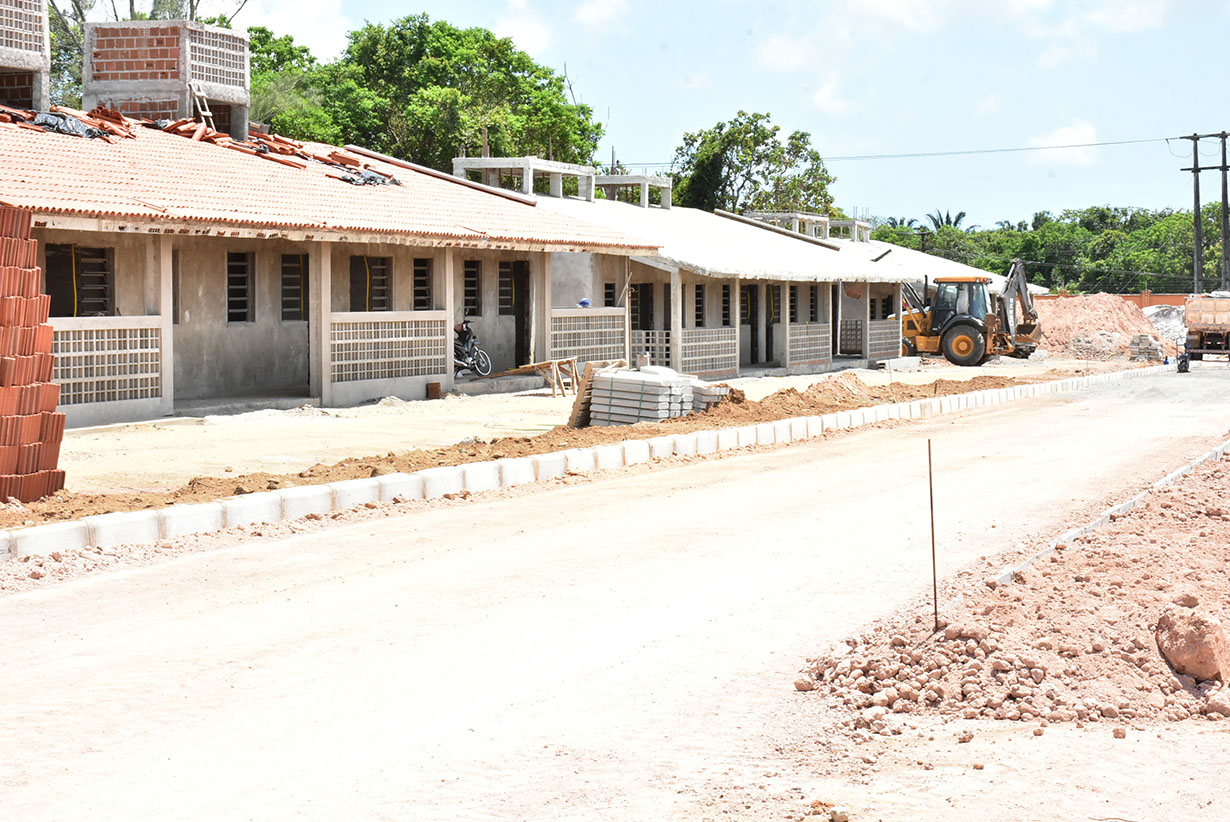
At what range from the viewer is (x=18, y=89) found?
24484 millimetres

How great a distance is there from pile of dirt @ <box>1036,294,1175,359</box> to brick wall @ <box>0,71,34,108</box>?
35329 mm

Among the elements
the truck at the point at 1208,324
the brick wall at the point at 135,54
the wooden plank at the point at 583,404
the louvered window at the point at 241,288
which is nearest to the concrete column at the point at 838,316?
the truck at the point at 1208,324

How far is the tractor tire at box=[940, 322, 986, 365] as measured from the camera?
40188mm

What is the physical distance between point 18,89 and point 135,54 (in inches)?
146

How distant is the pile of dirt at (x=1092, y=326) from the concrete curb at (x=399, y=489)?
31391 mm

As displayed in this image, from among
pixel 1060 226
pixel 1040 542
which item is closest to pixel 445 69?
pixel 1060 226

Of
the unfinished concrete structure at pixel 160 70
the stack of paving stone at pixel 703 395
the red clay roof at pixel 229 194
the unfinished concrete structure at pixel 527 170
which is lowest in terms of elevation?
the stack of paving stone at pixel 703 395

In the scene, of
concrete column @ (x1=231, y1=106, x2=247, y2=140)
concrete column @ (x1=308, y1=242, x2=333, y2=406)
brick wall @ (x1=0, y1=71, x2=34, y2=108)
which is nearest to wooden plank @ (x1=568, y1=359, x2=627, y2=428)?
concrete column @ (x1=308, y1=242, x2=333, y2=406)

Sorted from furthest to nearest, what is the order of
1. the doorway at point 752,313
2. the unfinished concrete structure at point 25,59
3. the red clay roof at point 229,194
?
the doorway at point 752,313 < the unfinished concrete structure at point 25,59 < the red clay roof at point 229,194

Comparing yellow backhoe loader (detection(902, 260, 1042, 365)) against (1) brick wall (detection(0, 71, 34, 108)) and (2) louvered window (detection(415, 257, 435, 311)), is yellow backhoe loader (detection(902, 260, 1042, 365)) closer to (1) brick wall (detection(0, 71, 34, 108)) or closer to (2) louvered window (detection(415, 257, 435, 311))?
(2) louvered window (detection(415, 257, 435, 311))

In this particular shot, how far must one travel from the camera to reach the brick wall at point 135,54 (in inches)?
1080

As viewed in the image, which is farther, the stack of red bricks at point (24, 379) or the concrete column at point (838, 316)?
the concrete column at point (838, 316)

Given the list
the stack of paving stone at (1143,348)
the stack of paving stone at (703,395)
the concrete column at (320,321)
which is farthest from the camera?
the stack of paving stone at (1143,348)

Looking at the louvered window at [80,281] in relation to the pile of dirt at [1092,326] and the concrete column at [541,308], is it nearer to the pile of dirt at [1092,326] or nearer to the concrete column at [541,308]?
the concrete column at [541,308]
